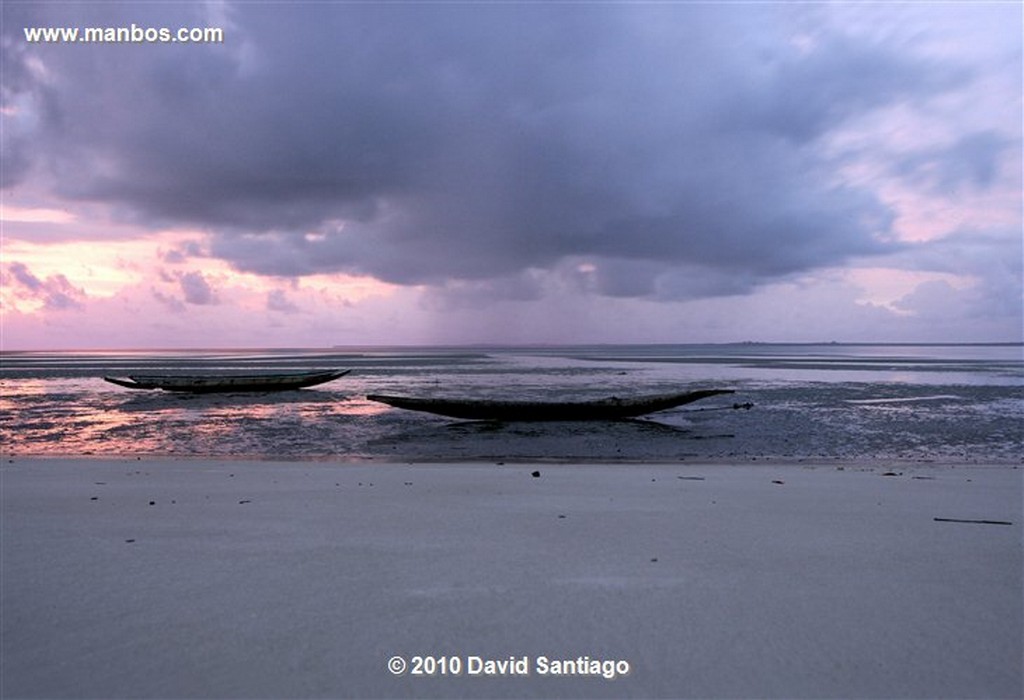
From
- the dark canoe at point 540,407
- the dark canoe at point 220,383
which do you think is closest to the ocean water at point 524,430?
the dark canoe at point 540,407

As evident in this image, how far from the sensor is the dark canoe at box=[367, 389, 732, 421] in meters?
18.5

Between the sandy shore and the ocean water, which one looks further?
the ocean water

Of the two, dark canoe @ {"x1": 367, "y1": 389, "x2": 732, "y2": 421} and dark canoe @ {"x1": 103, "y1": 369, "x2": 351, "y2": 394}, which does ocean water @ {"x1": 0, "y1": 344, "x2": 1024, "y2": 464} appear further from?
dark canoe @ {"x1": 103, "y1": 369, "x2": 351, "y2": 394}

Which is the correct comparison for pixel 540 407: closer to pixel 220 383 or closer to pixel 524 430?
pixel 524 430

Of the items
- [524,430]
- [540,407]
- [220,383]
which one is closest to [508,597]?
[524,430]

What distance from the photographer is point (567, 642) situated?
8.16ft

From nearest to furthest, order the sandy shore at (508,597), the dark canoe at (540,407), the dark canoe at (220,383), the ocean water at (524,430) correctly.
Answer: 1. the sandy shore at (508,597)
2. the ocean water at (524,430)
3. the dark canoe at (540,407)
4. the dark canoe at (220,383)

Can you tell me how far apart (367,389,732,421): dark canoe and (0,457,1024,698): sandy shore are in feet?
42.4

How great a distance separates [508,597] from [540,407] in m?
15.5

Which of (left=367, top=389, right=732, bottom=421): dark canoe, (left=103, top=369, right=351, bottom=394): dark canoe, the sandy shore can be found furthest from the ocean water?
the sandy shore

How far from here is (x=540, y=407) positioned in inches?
724

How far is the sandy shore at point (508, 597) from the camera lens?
2.23m

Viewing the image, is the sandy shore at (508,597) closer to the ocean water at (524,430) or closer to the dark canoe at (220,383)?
the ocean water at (524,430)

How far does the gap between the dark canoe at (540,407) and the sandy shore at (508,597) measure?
12.9 meters
